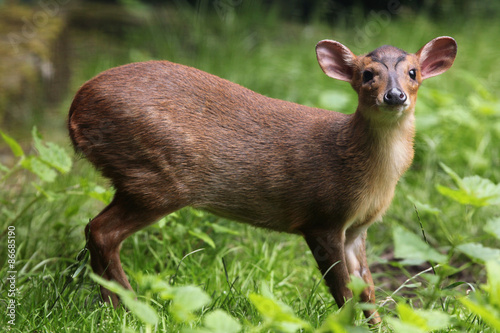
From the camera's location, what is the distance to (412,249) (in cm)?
257

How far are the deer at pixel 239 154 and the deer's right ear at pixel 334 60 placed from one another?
0.05 ft

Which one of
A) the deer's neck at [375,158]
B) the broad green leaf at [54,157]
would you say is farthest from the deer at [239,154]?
the broad green leaf at [54,157]

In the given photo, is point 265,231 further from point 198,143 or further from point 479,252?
point 479,252

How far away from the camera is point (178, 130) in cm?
343

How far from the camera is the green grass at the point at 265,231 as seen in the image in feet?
9.32

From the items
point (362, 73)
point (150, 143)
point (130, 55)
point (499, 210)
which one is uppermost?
point (362, 73)

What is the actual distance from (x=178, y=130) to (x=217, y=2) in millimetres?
4463

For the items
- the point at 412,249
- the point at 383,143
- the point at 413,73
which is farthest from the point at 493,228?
the point at 413,73

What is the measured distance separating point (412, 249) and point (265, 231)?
1959mm

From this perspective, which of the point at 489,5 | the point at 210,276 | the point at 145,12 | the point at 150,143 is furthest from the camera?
the point at 489,5

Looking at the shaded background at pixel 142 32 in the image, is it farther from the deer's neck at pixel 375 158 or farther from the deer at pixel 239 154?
the deer's neck at pixel 375 158

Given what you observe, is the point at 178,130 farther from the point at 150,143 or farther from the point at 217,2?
the point at 217,2

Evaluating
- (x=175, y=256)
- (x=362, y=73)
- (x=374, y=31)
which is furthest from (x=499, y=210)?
(x=374, y=31)

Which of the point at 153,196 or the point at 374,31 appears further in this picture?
the point at 374,31
